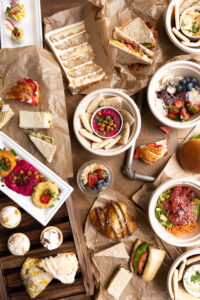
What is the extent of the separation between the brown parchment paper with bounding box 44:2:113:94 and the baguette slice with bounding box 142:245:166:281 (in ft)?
6.57

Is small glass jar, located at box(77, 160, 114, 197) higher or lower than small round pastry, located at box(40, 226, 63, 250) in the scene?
higher

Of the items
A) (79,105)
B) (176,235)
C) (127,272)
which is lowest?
(127,272)

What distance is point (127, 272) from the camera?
352 cm

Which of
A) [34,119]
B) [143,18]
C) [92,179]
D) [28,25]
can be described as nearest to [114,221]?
[92,179]

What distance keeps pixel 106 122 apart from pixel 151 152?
0.65 m

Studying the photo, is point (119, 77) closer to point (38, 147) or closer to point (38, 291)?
point (38, 147)

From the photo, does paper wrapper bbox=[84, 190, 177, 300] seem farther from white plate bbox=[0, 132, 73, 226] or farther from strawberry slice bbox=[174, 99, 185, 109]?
strawberry slice bbox=[174, 99, 185, 109]

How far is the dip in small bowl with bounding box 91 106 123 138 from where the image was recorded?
3396mm

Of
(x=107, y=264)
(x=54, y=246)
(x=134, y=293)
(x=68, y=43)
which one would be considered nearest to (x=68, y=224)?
(x=54, y=246)

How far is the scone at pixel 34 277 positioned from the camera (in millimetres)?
3219

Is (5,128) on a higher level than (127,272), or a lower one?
higher

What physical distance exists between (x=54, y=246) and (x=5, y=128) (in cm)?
138

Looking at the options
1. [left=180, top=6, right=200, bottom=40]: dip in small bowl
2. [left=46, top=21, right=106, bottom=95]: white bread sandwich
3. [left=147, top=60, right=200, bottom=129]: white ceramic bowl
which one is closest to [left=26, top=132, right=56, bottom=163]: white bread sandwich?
[left=46, top=21, right=106, bottom=95]: white bread sandwich

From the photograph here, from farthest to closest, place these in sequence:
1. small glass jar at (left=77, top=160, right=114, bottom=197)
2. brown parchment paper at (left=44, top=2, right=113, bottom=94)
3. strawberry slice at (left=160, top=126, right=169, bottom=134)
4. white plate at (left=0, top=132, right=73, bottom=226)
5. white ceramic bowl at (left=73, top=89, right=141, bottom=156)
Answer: strawberry slice at (left=160, top=126, right=169, bottom=134), small glass jar at (left=77, top=160, right=114, bottom=197), brown parchment paper at (left=44, top=2, right=113, bottom=94), white ceramic bowl at (left=73, top=89, right=141, bottom=156), white plate at (left=0, top=132, right=73, bottom=226)
